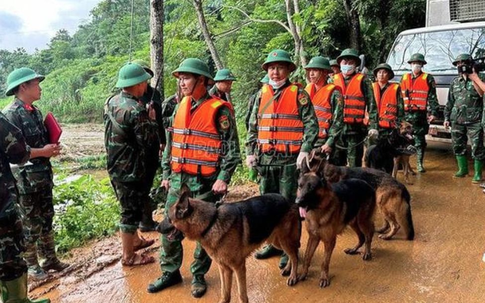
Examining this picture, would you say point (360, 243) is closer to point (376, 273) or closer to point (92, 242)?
point (376, 273)

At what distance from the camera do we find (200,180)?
3.96 meters

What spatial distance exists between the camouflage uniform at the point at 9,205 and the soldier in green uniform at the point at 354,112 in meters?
4.53

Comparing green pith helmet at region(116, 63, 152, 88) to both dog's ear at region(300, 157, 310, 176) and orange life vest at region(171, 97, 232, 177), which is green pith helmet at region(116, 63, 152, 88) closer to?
orange life vest at region(171, 97, 232, 177)

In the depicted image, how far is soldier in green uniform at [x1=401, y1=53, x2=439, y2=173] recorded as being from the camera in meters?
7.92

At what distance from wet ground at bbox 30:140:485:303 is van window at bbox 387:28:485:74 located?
4.09 metres

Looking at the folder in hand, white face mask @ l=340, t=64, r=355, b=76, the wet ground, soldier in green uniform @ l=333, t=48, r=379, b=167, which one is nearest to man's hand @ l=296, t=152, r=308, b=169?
the wet ground

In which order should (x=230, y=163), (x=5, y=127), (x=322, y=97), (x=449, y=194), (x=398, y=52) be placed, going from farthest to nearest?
Answer: 1. (x=398, y=52)
2. (x=449, y=194)
3. (x=322, y=97)
4. (x=230, y=163)
5. (x=5, y=127)

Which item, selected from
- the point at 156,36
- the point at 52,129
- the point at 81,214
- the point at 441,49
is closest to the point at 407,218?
the point at 52,129

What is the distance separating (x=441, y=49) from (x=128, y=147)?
24.3 ft

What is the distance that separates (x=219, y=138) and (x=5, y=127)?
1816mm

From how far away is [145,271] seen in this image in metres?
4.66

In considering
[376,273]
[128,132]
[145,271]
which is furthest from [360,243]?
[128,132]

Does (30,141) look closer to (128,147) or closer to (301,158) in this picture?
(128,147)

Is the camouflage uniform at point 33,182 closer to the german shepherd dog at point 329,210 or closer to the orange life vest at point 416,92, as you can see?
the german shepherd dog at point 329,210
